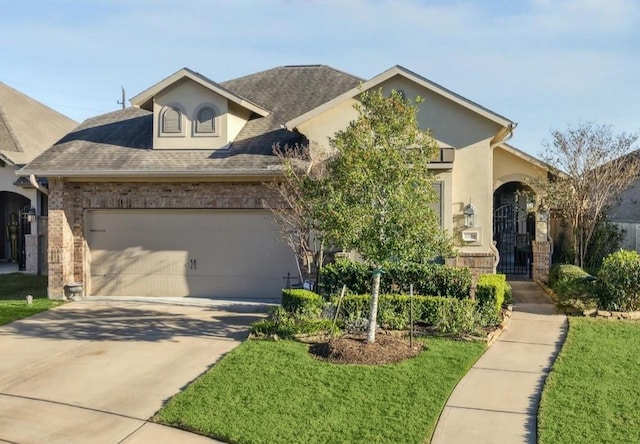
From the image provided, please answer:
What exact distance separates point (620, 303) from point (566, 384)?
15.9 feet

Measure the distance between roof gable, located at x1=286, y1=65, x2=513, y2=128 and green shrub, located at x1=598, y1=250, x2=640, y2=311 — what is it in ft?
12.7

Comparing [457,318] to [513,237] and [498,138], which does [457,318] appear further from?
[513,237]

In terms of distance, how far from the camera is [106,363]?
28.6 feet

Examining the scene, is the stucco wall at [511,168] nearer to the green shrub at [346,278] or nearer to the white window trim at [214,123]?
the green shrub at [346,278]

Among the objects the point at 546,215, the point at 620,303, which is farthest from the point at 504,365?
the point at 546,215

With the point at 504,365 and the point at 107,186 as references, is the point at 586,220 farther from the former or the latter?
the point at 107,186

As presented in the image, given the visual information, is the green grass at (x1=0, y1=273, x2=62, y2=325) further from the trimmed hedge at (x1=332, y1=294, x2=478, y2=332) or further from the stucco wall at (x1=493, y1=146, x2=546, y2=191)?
the stucco wall at (x1=493, y1=146, x2=546, y2=191)

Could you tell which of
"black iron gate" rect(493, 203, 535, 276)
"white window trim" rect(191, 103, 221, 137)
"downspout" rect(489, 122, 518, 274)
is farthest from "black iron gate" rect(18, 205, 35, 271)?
"black iron gate" rect(493, 203, 535, 276)

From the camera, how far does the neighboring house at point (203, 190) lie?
13.8 meters

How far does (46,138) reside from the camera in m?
22.9

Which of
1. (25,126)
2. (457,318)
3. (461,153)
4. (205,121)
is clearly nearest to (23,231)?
(25,126)

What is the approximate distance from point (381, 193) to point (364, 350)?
2291 millimetres

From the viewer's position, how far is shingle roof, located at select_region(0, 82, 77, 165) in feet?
66.4

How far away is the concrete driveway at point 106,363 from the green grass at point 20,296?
16.9 inches
